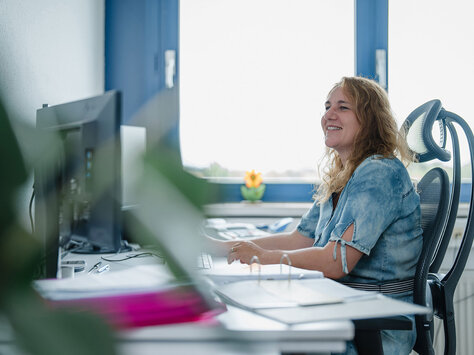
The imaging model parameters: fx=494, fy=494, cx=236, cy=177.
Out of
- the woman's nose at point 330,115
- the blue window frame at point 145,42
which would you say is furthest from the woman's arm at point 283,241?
the blue window frame at point 145,42

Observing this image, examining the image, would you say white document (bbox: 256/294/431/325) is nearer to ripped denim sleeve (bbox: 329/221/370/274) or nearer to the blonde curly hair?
ripped denim sleeve (bbox: 329/221/370/274)

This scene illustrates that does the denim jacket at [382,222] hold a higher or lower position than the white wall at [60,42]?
lower

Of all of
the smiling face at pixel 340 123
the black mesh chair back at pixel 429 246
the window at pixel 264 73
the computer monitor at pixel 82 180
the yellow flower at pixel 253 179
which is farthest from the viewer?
the window at pixel 264 73

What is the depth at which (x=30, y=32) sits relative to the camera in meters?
1.58

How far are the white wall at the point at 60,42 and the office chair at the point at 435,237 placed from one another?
98 centimetres

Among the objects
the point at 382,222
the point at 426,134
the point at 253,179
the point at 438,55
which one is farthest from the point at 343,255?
the point at 438,55

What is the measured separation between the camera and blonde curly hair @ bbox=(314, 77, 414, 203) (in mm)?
1507

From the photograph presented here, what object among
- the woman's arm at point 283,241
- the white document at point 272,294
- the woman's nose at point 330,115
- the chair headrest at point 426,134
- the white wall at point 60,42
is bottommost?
the woman's arm at point 283,241

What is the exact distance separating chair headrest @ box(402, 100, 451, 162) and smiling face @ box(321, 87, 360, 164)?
0.19m

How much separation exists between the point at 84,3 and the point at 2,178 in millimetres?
2356

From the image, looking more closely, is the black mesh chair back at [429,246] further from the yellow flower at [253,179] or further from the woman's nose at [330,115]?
the yellow flower at [253,179]

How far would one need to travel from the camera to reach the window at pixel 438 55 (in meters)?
2.65

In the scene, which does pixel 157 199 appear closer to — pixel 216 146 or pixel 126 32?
pixel 216 146

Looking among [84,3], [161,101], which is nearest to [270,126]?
[84,3]
